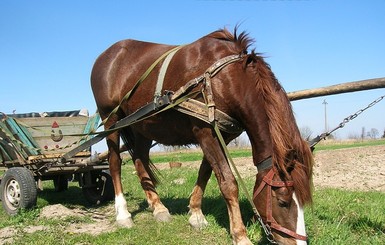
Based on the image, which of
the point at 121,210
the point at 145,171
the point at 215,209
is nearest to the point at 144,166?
the point at 145,171

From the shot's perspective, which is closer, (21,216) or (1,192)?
(21,216)

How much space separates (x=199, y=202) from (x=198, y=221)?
334mm

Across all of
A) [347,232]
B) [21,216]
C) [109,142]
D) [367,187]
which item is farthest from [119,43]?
[367,187]

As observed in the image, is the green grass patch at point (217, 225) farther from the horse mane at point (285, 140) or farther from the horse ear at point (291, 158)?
the horse ear at point (291, 158)

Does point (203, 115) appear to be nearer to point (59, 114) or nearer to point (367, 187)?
point (59, 114)

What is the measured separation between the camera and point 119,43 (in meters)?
6.04

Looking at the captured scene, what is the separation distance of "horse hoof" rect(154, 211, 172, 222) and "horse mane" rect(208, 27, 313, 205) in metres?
2.09

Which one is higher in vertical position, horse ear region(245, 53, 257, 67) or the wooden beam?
horse ear region(245, 53, 257, 67)

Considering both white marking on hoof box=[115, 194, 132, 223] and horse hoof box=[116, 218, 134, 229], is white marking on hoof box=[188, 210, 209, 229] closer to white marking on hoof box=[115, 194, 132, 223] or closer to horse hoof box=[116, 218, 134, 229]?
horse hoof box=[116, 218, 134, 229]

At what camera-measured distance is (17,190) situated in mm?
6227

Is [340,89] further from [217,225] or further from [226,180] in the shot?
[217,225]

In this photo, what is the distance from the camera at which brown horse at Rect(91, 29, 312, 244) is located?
346cm

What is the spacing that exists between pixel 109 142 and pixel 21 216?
63.3 inches

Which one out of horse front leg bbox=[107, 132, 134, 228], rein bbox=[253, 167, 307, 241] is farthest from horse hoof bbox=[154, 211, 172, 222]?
rein bbox=[253, 167, 307, 241]
